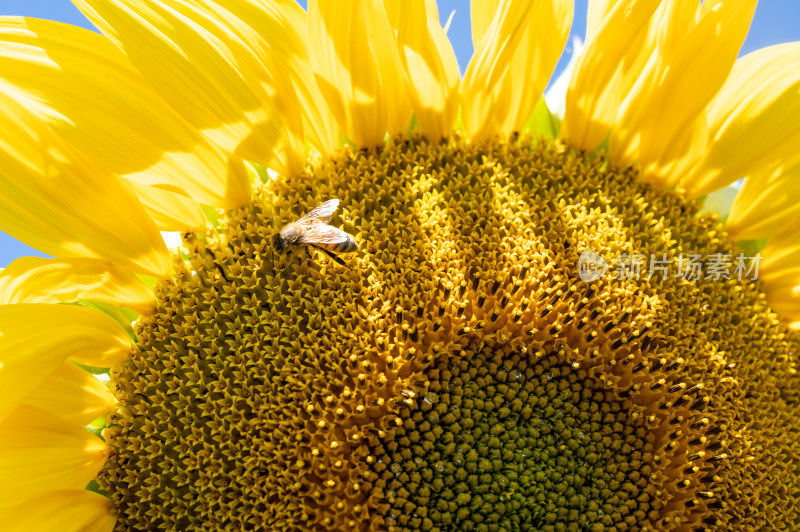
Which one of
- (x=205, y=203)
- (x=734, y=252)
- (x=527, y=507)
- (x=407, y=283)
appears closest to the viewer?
(x=527, y=507)

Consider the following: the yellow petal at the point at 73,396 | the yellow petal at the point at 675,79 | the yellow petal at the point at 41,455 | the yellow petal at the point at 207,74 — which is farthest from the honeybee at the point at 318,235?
the yellow petal at the point at 675,79

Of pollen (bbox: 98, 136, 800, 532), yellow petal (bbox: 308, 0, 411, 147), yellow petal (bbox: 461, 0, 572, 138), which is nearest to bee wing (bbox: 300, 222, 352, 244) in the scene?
pollen (bbox: 98, 136, 800, 532)

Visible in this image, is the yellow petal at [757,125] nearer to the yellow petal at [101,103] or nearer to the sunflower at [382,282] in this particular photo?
the sunflower at [382,282]

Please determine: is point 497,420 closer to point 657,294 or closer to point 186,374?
point 657,294

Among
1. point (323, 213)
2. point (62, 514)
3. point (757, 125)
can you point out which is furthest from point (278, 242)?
point (757, 125)

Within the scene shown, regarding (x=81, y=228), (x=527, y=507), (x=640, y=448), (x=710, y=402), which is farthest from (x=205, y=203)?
(x=710, y=402)

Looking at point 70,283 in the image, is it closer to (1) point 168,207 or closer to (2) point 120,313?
(2) point 120,313

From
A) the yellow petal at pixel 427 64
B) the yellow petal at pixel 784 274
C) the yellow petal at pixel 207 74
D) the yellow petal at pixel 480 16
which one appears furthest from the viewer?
the yellow petal at pixel 784 274
